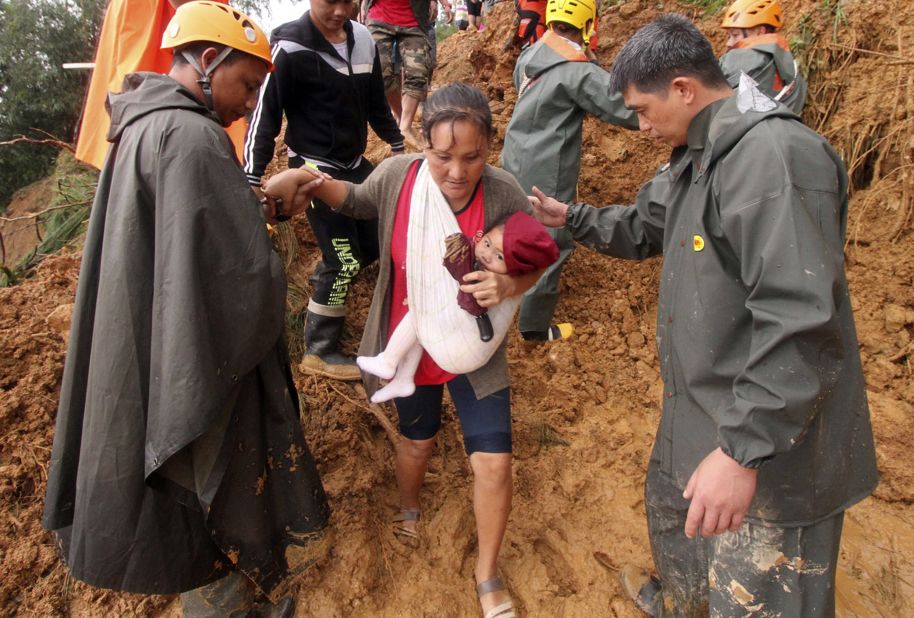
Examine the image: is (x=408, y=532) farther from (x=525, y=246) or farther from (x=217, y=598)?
(x=525, y=246)

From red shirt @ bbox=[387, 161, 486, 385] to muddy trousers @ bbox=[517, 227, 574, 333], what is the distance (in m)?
1.66

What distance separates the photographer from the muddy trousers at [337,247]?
3035 mm

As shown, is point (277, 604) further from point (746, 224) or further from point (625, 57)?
point (625, 57)

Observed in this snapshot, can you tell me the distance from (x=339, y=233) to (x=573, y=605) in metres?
2.08

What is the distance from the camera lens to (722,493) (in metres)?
1.40

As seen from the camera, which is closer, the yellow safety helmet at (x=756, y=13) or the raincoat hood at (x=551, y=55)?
the raincoat hood at (x=551, y=55)

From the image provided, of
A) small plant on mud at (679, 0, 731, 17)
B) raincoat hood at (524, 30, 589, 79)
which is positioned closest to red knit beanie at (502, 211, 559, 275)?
raincoat hood at (524, 30, 589, 79)

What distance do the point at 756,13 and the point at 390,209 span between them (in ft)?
10.7

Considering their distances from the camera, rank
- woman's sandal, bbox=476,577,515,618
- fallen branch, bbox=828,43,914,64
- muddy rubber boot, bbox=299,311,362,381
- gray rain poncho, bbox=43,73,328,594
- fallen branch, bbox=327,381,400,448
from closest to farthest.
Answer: gray rain poncho, bbox=43,73,328,594 < woman's sandal, bbox=476,577,515,618 < fallen branch, bbox=327,381,400,448 < muddy rubber boot, bbox=299,311,362,381 < fallen branch, bbox=828,43,914,64

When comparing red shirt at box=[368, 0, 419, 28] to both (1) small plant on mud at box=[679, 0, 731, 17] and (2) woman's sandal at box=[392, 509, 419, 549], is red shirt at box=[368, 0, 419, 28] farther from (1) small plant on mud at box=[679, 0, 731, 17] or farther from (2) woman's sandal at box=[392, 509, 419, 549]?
(2) woman's sandal at box=[392, 509, 419, 549]

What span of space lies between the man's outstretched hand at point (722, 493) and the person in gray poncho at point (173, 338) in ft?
4.08

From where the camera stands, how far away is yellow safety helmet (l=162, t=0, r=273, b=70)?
1.70 metres

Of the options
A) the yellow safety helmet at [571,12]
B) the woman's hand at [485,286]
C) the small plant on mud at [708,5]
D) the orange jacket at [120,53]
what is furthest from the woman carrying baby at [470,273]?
the small plant on mud at [708,5]

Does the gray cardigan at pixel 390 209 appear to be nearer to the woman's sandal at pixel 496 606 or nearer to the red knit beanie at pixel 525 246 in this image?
the red knit beanie at pixel 525 246
